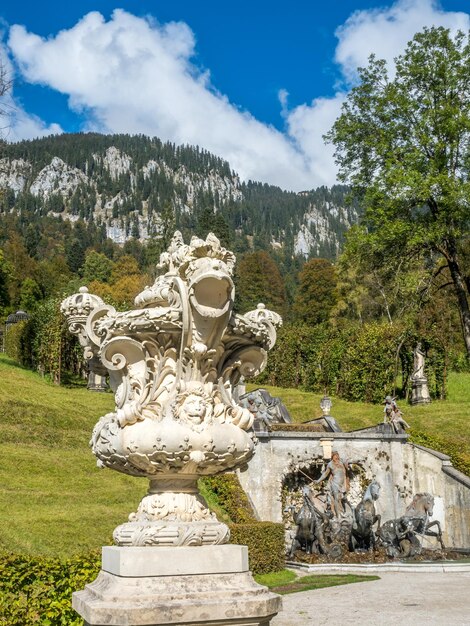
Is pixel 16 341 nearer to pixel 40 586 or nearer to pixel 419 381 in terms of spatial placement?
pixel 419 381

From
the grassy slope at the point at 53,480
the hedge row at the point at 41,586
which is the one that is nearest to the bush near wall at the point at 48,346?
the grassy slope at the point at 53,480

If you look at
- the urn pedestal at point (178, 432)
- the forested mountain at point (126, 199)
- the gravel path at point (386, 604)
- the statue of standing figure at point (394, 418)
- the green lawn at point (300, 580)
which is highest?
the forested mountain at point (126, 199)

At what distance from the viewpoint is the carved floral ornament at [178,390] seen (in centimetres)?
411

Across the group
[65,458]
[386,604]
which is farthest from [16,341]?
[386,604]

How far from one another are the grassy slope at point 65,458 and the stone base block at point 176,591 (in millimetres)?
10469

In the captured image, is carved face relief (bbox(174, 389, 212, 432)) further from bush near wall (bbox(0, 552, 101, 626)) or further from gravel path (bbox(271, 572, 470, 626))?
gravel path (bbox(271, 572, 470, 626))

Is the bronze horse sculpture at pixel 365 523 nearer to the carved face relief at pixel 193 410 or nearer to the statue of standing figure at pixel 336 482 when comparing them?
the statue of standing figure at pixel 336 482

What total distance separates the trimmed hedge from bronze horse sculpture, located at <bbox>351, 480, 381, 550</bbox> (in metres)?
2.36

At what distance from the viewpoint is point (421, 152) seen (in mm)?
22422

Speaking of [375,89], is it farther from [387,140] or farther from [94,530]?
[94,530]

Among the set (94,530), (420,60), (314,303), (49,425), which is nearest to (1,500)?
(94,530)

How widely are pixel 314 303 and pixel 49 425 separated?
134ft

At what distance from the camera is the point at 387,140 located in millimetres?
23203

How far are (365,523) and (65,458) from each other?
982 centimetres
